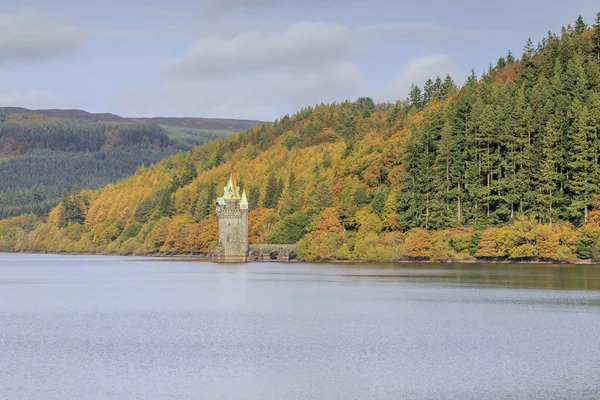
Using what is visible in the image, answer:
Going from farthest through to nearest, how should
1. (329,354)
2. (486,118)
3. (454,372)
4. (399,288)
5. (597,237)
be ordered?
(486,118) < (597,237) < (399,288) < (329,354) < (454,372)

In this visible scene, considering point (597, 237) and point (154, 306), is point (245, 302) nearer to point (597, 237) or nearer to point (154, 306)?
point (154, 306)

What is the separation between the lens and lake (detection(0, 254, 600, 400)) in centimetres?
3822

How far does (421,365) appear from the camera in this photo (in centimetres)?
4272

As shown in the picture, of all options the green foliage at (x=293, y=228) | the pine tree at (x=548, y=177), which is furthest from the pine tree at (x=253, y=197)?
the pine tree at (x=548, y=177)

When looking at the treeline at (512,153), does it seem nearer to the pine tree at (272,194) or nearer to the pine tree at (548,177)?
the pine tree at (548,177)

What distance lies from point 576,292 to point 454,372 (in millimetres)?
35479

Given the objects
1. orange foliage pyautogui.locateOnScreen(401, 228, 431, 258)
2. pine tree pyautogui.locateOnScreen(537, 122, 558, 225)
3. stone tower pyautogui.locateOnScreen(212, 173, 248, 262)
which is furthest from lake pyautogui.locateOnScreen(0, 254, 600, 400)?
stone tower pyautogui.locateOnScreen(212, 173, 248, 262)

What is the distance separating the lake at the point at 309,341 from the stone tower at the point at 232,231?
5960 cm

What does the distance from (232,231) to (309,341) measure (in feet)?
329

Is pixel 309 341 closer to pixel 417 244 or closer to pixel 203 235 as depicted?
pixel 417 244

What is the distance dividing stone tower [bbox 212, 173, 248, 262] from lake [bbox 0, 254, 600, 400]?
59.6 m

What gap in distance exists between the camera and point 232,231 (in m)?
150

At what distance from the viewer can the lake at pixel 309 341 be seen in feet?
125

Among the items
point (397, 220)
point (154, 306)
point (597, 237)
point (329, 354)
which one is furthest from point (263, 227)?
point (329, 354)
